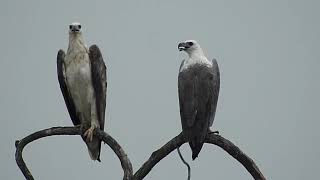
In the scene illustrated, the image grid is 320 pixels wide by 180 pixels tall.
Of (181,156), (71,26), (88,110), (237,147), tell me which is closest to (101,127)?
(88,110)

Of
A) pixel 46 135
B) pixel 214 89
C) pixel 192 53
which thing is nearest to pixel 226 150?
pixel 214 89

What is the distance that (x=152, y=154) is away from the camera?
6.68m

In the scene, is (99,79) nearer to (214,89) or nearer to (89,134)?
(89,134)

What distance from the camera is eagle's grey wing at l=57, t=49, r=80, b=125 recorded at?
9.36m

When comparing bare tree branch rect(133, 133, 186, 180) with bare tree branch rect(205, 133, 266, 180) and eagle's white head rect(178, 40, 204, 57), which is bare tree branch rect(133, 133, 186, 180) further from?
eagle's white head rect(178, 40, 204, 57)

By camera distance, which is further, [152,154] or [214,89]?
[214,89]

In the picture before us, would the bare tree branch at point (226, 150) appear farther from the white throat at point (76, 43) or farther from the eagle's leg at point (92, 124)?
the white throat at point (76, 43)

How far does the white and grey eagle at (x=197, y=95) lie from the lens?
25.0 ft

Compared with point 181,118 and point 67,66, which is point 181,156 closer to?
point 181,118

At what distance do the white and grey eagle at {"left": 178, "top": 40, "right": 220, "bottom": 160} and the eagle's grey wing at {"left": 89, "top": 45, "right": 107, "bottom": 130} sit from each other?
3.69 ft

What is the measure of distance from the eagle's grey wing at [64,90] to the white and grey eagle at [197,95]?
1768 mm

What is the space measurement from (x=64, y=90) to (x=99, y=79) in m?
0.69

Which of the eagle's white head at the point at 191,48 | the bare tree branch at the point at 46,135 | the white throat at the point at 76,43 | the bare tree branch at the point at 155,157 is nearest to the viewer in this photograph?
the bare tree branch at the point at 155,157

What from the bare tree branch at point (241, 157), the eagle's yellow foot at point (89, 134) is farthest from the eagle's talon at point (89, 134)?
the bare tree branch at point (241, 157)
